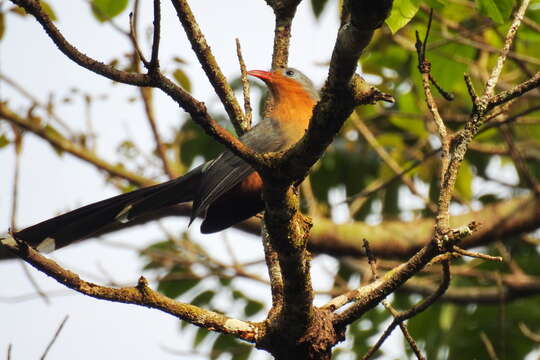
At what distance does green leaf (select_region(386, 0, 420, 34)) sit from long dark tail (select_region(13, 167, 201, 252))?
161 centimetres

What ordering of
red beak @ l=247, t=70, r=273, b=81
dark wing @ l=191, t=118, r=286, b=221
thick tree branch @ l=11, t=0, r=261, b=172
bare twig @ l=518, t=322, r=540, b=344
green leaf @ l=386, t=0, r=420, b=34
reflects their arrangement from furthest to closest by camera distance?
red beak @ l=247, t=70, r=273, b=81 < bare twig @ l=518, t=322, r=540, b=344 < dark wing @ l=191, t=118, r=286, b=221 < green leaf @ l=386, t=0, r=420, b=34 < thick tree branch @ l=11, t=0, r=261, b=172

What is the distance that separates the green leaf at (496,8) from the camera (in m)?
2.60

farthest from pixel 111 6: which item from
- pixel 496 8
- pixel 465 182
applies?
pixel 465 182

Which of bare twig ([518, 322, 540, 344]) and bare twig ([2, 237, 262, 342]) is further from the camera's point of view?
bare twig ([518, 322, 540, 344])

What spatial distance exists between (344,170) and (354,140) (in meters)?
0.29

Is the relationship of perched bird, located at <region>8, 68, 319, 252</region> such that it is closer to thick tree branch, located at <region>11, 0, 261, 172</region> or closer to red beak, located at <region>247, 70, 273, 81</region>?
red beak, located at <region>247, 70, 273, 81</region>

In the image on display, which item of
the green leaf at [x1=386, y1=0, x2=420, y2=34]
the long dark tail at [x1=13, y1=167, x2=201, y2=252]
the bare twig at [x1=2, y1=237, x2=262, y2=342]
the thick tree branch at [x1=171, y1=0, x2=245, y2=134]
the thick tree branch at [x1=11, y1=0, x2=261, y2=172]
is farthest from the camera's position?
the long dark tail at [x1=13, y1=167, x2=201, y2=252]

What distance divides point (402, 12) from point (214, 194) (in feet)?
Answer: 4.87

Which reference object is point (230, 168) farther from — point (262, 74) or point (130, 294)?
point (130, 294)

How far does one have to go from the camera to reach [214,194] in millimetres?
3648

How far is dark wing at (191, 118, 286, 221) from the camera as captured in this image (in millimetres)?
3660

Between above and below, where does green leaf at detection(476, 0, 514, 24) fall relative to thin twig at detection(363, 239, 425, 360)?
above

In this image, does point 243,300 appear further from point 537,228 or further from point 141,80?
point 141,80

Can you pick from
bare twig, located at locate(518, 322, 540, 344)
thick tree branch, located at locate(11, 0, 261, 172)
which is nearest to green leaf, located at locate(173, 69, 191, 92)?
bare twig, located at locate(518, 322, 540, 344)
